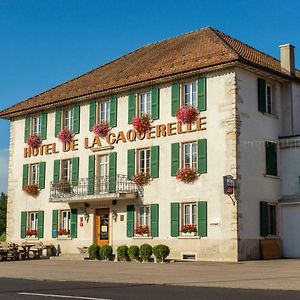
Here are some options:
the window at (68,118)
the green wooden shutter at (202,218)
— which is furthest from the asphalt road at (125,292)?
the window at (68,118)

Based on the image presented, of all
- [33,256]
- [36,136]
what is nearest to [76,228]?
[33,256]

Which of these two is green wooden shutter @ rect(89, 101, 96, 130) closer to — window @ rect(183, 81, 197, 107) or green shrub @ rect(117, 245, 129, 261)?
window @ rect(183, 81, 197, 107)

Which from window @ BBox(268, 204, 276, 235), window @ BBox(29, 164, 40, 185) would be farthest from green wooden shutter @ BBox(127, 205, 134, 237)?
window @ BBox(29, 164, 40, 185)

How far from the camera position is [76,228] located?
31406 millimetres

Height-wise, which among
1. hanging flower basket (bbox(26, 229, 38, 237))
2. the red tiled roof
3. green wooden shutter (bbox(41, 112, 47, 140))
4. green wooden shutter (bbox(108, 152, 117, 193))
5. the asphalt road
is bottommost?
the asphalt road

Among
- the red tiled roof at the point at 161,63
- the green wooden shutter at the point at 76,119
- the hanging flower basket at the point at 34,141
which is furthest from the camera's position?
the hanging flower basket at the point at 34,141

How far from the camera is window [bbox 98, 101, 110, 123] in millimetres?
31078

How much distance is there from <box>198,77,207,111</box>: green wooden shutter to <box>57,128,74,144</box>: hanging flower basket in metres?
8.28

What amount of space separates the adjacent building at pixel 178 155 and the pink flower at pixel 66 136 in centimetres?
16

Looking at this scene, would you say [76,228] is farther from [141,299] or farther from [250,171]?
[141,299]

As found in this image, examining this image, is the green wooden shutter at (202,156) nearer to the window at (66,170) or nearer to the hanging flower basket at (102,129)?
the hanging flower basket at (102,129)

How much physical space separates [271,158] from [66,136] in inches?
428

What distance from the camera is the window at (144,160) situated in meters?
29.1

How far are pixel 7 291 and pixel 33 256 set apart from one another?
1822cm
